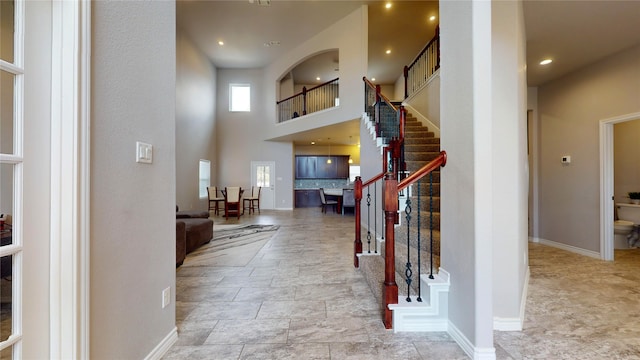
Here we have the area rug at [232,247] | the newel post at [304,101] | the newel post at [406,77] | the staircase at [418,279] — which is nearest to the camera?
the staircase at [418,279]

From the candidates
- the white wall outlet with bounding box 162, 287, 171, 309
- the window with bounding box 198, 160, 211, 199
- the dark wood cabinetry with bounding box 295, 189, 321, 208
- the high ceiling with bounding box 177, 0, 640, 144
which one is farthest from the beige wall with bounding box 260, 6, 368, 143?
the white wall outlet with bounding box 162, 287, 171, 309

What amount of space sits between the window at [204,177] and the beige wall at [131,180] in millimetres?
6973

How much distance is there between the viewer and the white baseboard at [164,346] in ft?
5.07

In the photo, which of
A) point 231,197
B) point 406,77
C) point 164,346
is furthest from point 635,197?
point 231,197

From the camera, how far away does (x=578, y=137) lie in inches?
168

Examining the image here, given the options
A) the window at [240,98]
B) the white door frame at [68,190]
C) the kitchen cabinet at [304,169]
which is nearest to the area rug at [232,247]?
the white door frame at [68,190]

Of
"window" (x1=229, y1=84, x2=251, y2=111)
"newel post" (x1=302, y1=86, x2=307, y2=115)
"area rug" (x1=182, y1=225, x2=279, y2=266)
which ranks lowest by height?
"area rug" (x1=182, y1=225, x2=279, y2=266)

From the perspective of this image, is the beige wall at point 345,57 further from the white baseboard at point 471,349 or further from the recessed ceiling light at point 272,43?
the white baseboard at point 471,349

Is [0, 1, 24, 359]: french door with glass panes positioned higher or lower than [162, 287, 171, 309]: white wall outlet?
Answer: higher

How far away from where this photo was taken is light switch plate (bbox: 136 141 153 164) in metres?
1.44

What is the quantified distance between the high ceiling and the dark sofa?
4.42 meters

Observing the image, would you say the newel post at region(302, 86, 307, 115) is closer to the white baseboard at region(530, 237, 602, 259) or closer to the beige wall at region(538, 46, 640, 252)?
the beige wall at region(538, 46, 640, 252)

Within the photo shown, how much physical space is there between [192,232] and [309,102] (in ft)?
20.0

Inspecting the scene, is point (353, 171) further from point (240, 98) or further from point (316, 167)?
point (240, 98)
